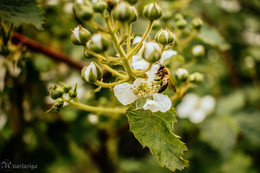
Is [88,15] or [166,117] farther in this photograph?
[166,117]

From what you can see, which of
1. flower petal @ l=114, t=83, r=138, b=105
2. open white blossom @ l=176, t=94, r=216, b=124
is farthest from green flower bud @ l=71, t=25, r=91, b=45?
open white blossom @ l=176, t=94, r=216, b=124

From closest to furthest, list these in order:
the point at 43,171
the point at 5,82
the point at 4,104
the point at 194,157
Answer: the point at 5,82, the point at 4,104, the point at 43,171, the point at 194,157

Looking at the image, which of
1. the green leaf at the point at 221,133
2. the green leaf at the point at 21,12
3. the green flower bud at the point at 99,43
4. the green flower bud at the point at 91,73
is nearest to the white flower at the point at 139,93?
the green flower bud at the point at 91,73

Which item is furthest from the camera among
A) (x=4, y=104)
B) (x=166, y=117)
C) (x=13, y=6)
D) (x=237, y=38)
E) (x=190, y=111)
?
(x=237, y=38)

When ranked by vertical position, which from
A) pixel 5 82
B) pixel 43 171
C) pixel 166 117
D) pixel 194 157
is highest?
pixel 166 117

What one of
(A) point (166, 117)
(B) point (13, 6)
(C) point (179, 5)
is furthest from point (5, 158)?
(C) point (179, 5)

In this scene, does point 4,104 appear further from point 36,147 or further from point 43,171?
point 43,171

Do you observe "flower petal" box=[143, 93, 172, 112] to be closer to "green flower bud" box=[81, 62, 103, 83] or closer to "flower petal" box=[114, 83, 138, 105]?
"flower petal" box=[114, 83, 138, 105]
